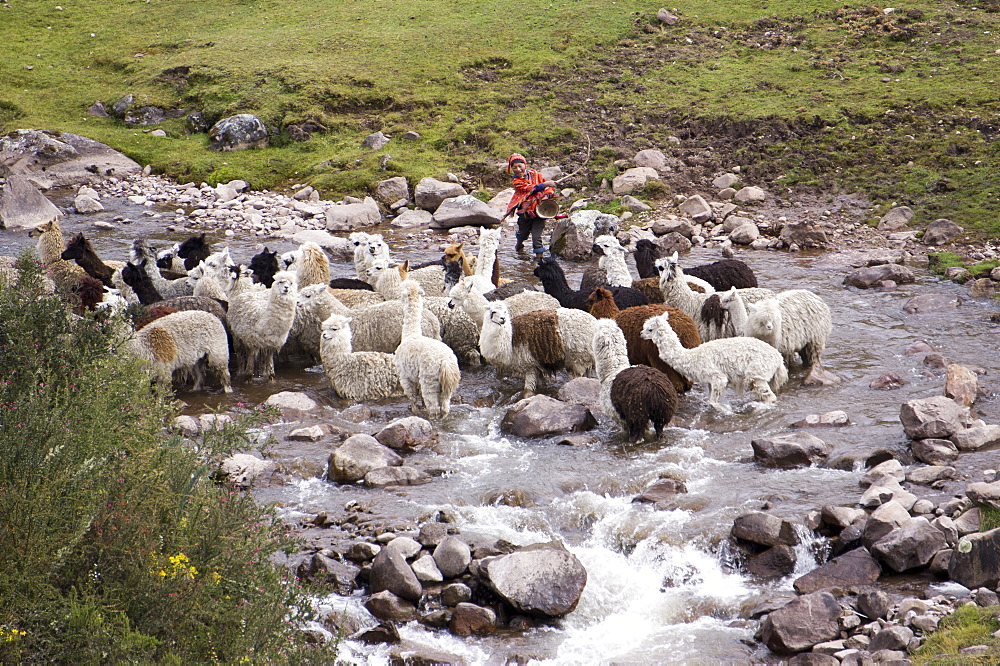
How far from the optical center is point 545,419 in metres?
9.98

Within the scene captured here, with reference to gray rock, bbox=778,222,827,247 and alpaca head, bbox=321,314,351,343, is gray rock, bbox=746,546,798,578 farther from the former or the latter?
gray rock, bbox=778,222,827,247

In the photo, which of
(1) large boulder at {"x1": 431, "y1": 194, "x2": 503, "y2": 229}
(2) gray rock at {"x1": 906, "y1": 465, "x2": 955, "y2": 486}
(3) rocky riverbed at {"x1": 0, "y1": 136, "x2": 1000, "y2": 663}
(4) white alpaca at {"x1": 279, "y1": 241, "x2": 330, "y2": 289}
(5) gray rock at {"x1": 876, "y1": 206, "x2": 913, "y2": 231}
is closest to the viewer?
(3) rocky riverbed at {"x1": 0, "y1": 136, "x2": 1000, "y2": 663}

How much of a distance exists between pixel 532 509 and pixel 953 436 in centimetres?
437

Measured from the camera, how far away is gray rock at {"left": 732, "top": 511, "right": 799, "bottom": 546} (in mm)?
7215

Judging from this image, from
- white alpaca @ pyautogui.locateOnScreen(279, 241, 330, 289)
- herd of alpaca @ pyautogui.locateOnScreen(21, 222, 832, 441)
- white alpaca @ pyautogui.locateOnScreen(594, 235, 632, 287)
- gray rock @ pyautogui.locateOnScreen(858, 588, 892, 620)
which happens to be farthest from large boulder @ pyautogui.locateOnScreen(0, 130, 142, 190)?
gray rock @ pyautogui.locateOnScreen(858, 588, 892, 620)

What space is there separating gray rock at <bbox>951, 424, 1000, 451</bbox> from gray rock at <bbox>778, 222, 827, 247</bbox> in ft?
33.5

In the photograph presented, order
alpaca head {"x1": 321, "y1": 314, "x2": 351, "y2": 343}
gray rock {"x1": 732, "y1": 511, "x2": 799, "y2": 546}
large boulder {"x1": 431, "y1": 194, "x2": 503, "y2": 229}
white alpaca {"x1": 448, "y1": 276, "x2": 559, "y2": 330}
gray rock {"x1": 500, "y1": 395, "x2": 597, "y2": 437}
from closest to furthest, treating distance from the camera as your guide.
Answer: gray rock {"x1": 732, "y1": 511, "x2": 799, "y2": 546}, gray rock {"x1": 500, "y1": 395, "x2": 597, "y2": 437}, alpaca head {"x1": 321, "y1": 314, "x2": 351, "y2": 343}, white alpaca {"x1": 448, "y1": 276, "x2": 559, "y2": 330}, large boulder {"x1": 431, "y1": 194, "x2": 503, "y2": 229}

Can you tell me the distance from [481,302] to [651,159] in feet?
39.3

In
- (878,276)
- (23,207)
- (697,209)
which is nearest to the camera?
(878,276)

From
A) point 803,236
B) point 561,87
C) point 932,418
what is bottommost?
point 803,236

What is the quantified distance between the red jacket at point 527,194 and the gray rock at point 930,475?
36.8 ft

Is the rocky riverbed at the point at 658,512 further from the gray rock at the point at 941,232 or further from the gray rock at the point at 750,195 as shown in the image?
the gray rock at the point at 750,195

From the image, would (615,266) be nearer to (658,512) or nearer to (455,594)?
(658,512)

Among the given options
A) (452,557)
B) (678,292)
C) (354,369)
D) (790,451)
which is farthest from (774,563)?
(678,292)
